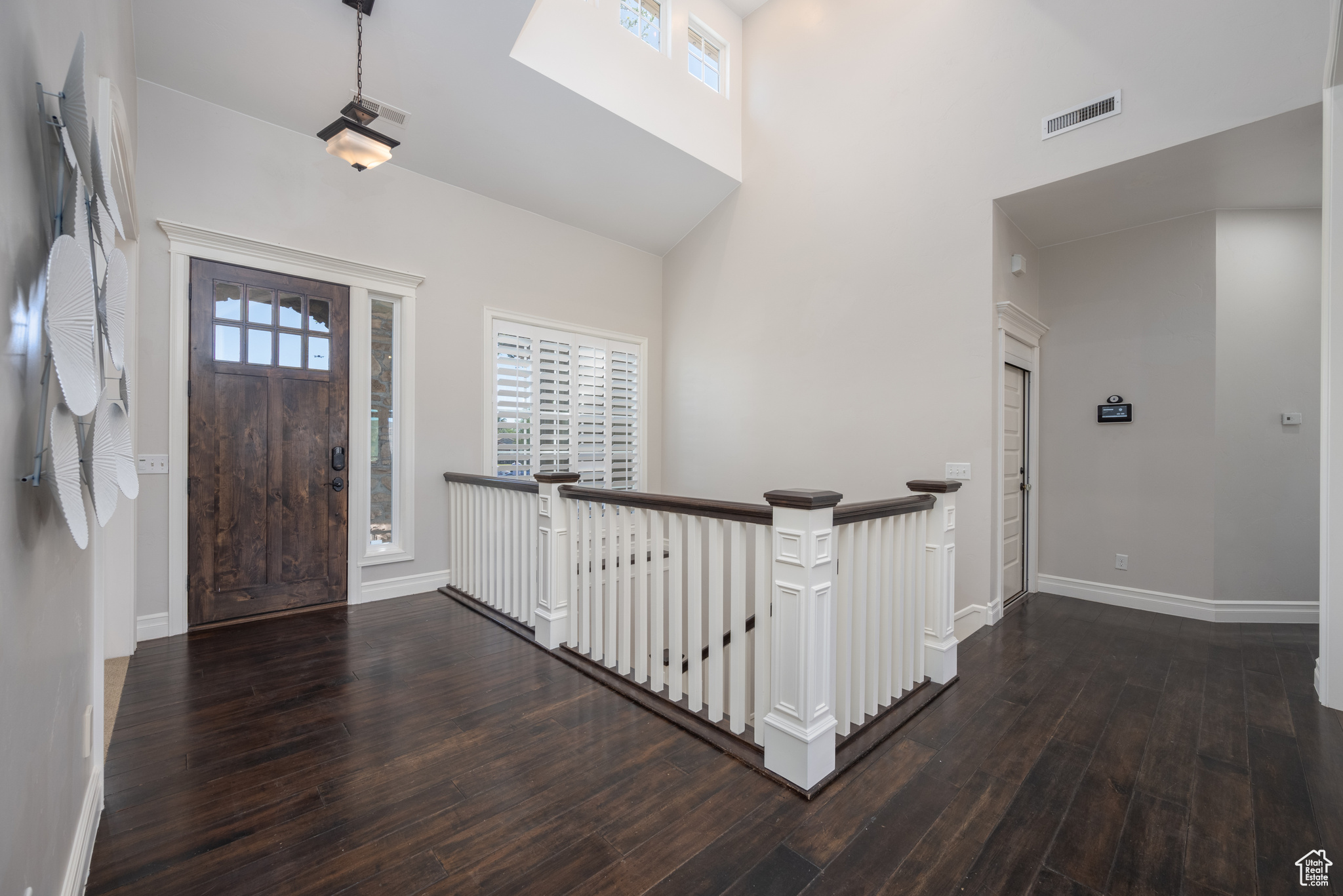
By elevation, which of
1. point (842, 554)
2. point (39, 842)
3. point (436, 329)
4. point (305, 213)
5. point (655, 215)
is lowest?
point (39, 842)

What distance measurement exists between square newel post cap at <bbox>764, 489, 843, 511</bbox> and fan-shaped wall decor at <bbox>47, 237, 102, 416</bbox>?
1.72 metres

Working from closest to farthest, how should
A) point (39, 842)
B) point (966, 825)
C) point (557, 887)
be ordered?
point (39, 842), point (557, 887), point (966, 825)

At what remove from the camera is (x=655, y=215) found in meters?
5.56

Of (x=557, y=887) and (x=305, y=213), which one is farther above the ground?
(x=305, y=213)

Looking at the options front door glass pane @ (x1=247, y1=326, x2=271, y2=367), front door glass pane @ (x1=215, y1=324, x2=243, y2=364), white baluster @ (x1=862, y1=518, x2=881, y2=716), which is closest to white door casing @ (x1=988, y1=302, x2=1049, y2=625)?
white baluster @ (x1=862, y1=518, x2=881, y2=716)

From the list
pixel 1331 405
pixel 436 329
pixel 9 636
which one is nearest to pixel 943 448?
pixel 1331 405

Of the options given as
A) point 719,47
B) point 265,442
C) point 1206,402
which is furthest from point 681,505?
point 719,47

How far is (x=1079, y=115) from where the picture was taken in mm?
3439

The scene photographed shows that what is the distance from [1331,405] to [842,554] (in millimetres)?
2379

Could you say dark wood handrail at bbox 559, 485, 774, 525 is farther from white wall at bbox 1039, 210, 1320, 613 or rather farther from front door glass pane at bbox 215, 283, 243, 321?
white wall at bbox 1039, 210, 1320, 613

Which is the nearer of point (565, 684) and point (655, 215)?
point (565, 684)

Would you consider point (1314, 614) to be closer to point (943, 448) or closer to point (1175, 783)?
point (943, 448)

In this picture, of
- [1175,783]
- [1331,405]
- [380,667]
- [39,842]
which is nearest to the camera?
[39,842]

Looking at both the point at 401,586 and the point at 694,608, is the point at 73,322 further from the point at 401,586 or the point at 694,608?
the point at 401,586
